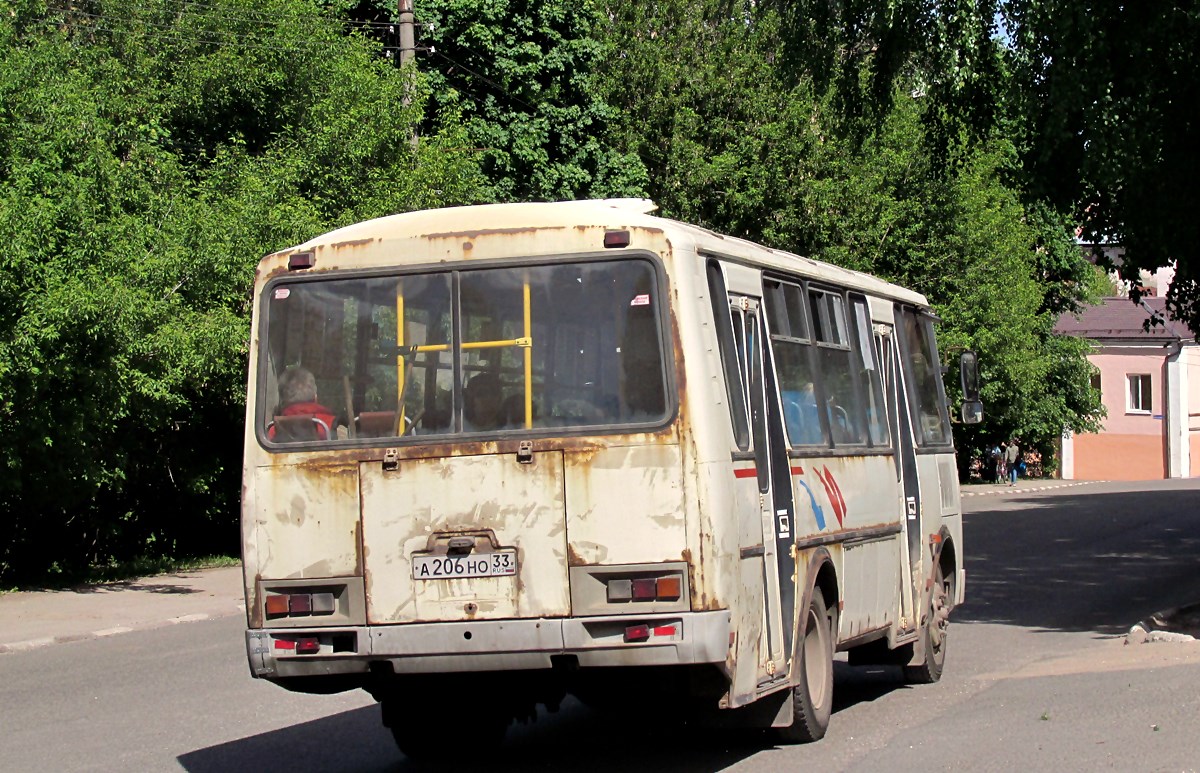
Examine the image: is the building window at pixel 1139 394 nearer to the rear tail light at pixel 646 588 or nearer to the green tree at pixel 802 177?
the green tree at pixel 802 177

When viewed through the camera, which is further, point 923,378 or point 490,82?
point 490,82

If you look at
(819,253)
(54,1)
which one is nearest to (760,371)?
(54,1)

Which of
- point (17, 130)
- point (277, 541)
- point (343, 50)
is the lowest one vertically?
point (277, 541)

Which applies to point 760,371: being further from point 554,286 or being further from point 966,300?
point 966,300

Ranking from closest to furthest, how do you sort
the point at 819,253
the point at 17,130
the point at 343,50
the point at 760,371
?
the point at 760,371 → the point at 17,130 → the point at 343,50 → the point at 819,253

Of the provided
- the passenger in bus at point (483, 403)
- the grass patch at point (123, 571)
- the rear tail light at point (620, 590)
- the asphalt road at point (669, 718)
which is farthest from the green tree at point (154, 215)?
the rear tail light at point (620, 590)

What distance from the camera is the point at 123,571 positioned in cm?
2386

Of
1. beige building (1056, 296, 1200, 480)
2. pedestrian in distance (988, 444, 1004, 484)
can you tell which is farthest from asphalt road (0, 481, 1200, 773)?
beige building (1056, 296, 1200, 480)

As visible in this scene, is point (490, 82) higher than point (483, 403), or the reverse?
point (490, 82)

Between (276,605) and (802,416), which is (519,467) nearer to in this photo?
(276,605)

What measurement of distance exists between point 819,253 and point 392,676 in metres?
33.5

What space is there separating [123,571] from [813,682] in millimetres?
16780

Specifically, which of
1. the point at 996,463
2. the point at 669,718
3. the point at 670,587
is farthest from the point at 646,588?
the point at 996,463

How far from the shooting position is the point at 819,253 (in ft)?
133
